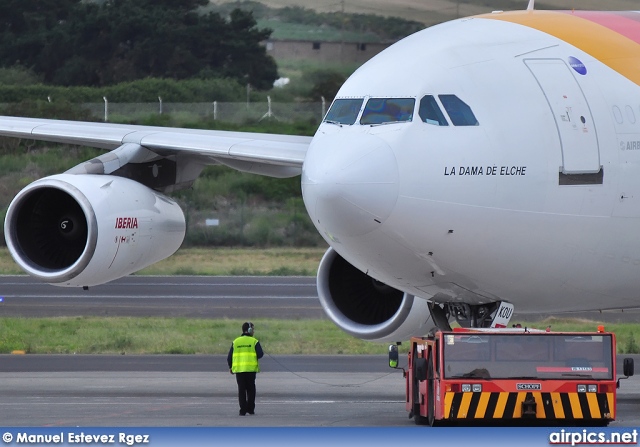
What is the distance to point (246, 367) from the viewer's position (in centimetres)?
1755

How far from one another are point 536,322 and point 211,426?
54.6 feet

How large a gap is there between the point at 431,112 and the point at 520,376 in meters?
2.98

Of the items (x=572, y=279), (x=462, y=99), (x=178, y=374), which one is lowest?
(x=178, y=374)

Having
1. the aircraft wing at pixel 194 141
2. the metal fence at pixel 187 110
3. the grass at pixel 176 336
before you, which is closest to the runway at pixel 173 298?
the grass at pixel 176 336

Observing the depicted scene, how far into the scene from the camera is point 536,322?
3080cm

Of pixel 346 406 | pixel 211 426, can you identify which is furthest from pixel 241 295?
pixel 211 426

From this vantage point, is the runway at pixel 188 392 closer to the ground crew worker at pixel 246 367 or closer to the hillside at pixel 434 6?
the ground crew worker at pixel 246 367

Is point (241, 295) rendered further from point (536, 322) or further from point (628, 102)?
point (628, 102)

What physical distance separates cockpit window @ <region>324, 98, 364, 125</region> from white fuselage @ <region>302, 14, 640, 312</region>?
102mm

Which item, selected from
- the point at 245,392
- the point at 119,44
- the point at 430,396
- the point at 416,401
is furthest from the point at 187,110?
the point at 430,396

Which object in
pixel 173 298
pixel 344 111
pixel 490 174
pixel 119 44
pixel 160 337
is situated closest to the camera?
pixel 490 174

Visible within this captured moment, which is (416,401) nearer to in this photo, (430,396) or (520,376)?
(430,396)

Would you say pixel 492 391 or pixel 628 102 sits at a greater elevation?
pixel 628 102

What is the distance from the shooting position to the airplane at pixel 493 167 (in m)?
12.7
